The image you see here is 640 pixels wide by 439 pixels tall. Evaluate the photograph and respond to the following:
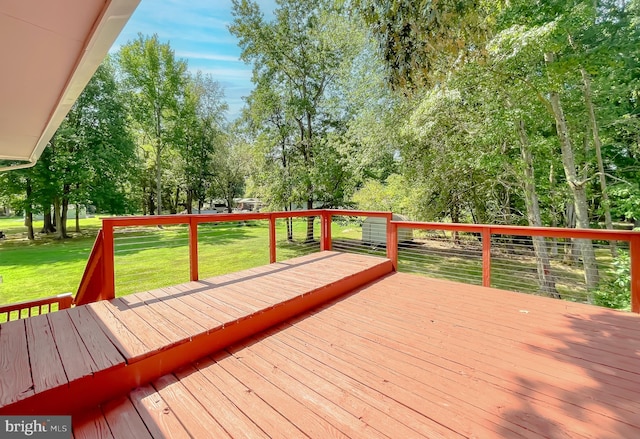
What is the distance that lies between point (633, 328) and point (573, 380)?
1.43m

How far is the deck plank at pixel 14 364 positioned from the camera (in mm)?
1588

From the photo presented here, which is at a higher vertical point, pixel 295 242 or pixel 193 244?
pixel 193 244

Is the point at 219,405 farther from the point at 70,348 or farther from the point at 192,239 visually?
the point at 192,239

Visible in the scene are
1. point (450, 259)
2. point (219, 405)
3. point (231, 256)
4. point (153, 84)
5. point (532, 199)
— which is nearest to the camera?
point (219, 405)

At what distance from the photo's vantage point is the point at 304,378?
2.08 meters

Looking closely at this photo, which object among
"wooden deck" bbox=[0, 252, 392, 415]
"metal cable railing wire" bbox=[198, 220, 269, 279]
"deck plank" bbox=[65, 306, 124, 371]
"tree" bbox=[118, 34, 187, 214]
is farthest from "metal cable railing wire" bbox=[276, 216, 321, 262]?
"tree" bbox=[118, 34, 187, 214]

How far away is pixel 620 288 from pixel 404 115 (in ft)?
20.1

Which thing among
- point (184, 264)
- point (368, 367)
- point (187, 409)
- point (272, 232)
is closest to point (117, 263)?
point (184, 264)

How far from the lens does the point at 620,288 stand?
4695 millimetres

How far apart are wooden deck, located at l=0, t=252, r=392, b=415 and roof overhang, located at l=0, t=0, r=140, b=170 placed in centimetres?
176

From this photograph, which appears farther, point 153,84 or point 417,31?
point 153,84

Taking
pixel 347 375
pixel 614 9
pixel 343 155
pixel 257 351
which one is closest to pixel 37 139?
pixel 257 351

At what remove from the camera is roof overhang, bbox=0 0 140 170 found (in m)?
1.25

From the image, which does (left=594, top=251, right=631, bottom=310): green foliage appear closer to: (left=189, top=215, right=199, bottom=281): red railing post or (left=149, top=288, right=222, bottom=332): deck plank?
(left=149, top=288, right=222, bottom=332): deck plank
